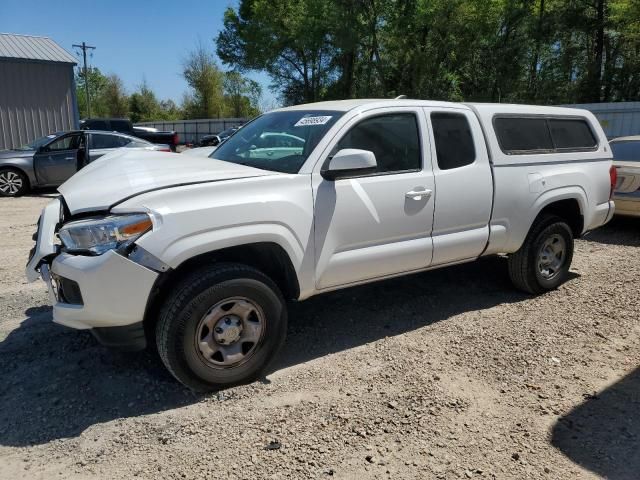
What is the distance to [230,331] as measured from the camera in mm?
3309

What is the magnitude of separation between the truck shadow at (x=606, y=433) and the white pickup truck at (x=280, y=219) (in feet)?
5.06

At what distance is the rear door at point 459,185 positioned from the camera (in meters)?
4.21

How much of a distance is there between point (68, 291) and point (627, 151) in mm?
8153

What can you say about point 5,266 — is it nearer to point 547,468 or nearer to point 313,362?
point 313,362

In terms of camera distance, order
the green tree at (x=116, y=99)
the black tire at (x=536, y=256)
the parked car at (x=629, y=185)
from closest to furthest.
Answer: the black tire at (x=536, y=256), the parked car at (x=629, y=185), the green tree at (x=116, y=99)

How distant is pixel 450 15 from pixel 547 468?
95.8ft

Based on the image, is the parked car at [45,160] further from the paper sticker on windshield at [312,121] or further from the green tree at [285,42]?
the green tree at [285,42]

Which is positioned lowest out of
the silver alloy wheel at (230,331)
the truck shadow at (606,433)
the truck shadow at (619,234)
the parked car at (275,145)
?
the truck shadow at (606,433)

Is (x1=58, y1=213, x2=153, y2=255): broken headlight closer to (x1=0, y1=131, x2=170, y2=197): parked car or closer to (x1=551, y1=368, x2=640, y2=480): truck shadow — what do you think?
(x1=551, y1=368, x2=640, y2=480): truck shadow

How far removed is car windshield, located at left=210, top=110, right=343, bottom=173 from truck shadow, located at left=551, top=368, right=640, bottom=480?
2349mm

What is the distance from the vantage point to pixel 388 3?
97.1 ft

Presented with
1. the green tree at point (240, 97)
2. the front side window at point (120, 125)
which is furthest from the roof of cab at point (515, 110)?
the green tree at point (240, 97)

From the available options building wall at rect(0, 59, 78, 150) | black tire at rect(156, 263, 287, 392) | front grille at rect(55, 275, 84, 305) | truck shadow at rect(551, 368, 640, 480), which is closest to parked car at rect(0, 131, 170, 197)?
building wall at rect(0, 59, 78, 150)

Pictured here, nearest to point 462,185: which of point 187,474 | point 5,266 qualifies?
point 187,474
